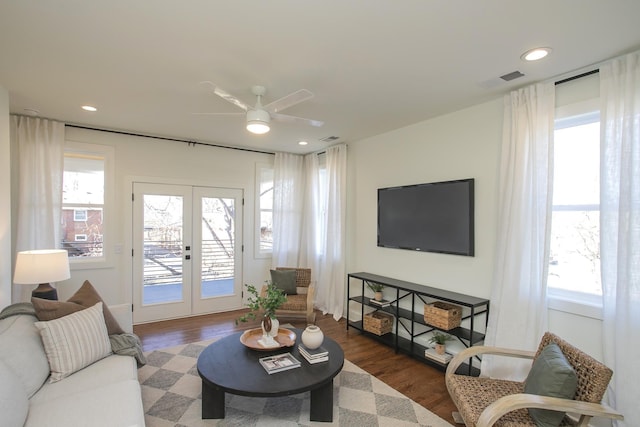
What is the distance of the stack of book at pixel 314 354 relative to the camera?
2.60 m

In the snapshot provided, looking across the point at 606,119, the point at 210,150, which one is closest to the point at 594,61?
the point at 606,119

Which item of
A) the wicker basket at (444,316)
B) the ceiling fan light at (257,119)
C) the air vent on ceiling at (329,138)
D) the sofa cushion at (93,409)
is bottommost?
the sofa cushion at (93,409)

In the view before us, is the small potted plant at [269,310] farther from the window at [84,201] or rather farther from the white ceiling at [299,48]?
the window at [84,201]

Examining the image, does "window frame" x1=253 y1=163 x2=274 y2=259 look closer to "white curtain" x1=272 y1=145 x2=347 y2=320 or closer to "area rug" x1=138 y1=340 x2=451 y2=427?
"white curtain" x1=272 y1=145 x2=347 y2=320

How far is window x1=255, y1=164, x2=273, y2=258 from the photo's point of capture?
18.5 feet

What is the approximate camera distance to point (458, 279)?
347cm

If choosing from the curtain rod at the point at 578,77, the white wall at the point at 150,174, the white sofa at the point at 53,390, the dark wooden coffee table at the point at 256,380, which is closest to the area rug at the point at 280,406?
the dark wooden coffee table at the point at 256,380

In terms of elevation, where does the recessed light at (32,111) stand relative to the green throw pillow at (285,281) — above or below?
above

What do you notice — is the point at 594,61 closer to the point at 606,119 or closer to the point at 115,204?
the point at 606,119

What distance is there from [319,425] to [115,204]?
399cm

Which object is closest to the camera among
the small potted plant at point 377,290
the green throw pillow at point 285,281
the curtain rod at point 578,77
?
the curtain rod at point 578,77

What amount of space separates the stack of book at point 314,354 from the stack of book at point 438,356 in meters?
1.28

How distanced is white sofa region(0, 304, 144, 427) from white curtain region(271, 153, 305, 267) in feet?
11.0

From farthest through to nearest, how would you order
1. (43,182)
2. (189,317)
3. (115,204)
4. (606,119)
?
(189,317), (115,204), (43,182), (606,119)
